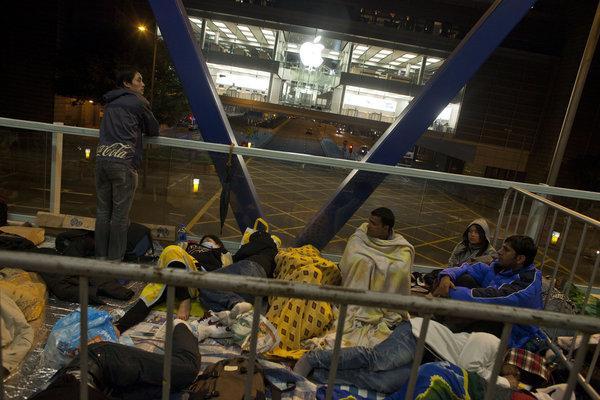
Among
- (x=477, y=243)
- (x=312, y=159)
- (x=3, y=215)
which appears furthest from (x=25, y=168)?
(x=477, y=243)

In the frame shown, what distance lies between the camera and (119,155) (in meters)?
3.90

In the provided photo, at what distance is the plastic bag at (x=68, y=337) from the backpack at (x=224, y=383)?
2.51ft

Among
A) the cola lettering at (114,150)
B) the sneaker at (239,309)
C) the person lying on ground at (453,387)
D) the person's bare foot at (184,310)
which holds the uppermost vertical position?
the cola lettering at (114,150)

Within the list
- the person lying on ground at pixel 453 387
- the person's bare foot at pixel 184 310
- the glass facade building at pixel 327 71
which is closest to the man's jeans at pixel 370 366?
the person lying on ground at pixel 453 387

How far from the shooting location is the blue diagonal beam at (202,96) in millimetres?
5145

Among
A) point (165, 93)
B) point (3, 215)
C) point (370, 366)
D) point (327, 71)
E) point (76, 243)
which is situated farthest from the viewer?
point (327, 71)

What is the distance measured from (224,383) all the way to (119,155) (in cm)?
236

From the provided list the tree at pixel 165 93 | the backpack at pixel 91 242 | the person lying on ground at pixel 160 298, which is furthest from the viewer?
the tree at pixel 165 93

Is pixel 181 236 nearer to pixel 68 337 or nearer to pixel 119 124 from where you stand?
pixel 119 124

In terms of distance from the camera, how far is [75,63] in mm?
19641

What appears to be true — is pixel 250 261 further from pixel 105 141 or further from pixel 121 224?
pixel 105 141

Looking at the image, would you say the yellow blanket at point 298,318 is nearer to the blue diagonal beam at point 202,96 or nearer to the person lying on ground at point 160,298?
the person lying on ground at point 160,298

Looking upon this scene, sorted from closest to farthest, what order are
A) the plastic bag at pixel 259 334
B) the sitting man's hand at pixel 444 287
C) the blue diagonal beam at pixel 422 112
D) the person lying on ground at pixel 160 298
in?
the plastic bag at pixel 259 334, the person lying on ground at pixel 160 298, the sitting man's hand at pixel 444 287, the blue diagonal beam at pixel 422 112

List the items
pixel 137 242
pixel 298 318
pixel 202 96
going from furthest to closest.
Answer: pixel 202 96, pixel 137 242, pixel 298 318
